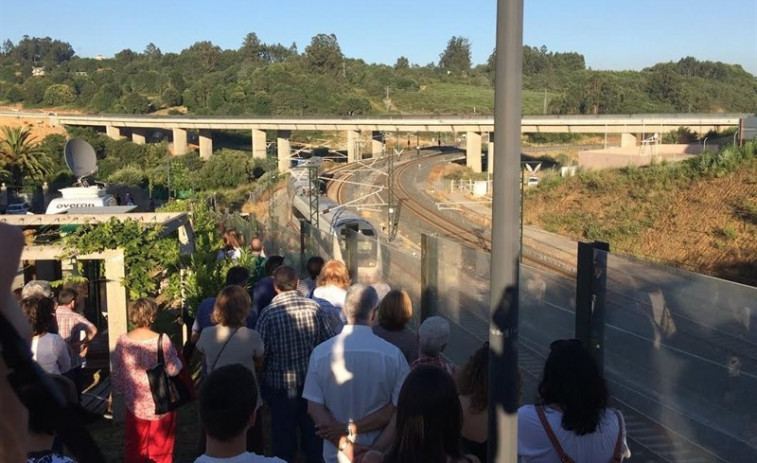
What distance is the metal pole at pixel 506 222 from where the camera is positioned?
2926 millimetres

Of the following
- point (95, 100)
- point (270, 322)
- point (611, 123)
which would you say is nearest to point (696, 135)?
point (611, 123)

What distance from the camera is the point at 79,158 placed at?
888 inches

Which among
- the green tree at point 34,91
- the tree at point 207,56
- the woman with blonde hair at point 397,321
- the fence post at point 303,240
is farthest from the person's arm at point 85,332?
the tree at point 207,56

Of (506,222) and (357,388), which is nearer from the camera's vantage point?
(506,222)

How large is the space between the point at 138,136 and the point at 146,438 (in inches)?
3881

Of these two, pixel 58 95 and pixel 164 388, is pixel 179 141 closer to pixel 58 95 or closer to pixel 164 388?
pixel 58 95

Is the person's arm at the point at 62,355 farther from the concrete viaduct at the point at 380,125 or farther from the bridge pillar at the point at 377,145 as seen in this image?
the bridge pillar at the point at 377,145

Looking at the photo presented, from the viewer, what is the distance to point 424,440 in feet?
10.3

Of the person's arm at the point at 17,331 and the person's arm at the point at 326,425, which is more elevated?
the person's arm at the point at 17,331

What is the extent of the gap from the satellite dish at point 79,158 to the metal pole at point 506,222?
2068 cm

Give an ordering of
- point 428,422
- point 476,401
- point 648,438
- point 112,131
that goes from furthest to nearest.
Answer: point 112,131 < point 648,438 < point 476,401 < point 428,422

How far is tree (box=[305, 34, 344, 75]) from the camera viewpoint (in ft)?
508

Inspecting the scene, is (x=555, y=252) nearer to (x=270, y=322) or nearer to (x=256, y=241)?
(x=256, y=241)

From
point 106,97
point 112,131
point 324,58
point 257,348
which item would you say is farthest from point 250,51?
point 257,348
